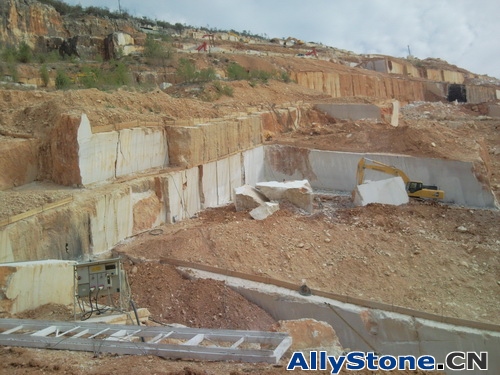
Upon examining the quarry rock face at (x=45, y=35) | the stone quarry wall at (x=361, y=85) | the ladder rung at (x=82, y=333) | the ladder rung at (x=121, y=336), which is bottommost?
the ladder rung at (x=121, y=336)

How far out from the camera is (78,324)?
627 centimetres

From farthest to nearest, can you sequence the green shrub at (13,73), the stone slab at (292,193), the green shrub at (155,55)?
the green shrub at (155,55)
the green shrub at (13,73)
the stone slab at (292,193)

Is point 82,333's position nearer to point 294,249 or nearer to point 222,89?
point 294,249

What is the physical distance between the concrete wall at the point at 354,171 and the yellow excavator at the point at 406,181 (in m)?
0.30

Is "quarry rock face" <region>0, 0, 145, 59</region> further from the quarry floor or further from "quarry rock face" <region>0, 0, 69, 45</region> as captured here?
the quarry floor

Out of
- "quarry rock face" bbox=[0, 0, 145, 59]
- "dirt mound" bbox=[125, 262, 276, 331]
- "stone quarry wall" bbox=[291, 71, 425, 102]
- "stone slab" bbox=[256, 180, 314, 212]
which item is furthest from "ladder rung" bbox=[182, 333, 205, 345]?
"stone quarry wall" bbox=[291, 71, 425, 102]

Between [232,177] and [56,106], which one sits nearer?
[56,106]

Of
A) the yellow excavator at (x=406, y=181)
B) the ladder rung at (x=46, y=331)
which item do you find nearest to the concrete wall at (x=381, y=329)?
the ladder rung at (x=46, y=331)

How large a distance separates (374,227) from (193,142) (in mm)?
6094

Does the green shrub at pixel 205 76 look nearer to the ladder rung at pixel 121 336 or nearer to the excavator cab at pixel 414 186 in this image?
the excavator cab at pixel 414 186

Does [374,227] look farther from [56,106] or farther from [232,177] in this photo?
[56,106]

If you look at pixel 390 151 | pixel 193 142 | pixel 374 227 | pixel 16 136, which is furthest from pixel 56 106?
pixel 390 151

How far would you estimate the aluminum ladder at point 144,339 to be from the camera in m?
5.19

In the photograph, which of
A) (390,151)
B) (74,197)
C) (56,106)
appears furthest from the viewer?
(390,151)
